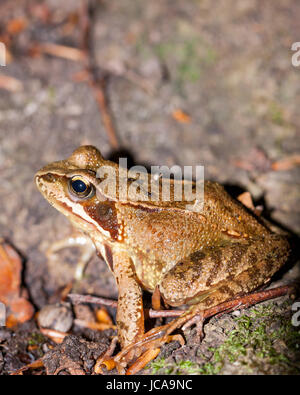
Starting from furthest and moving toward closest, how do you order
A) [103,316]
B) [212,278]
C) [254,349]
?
[103,316] → [212,278] → [254,349]

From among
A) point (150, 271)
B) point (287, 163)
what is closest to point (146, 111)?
point (287, 163)

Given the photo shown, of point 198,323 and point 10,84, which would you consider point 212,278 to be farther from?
point 10,84

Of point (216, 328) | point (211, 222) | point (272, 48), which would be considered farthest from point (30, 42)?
point (216, 328)

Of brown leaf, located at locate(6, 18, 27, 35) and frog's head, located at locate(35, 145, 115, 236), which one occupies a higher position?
brown leaf, located at locate(6, 18, 27, 35)

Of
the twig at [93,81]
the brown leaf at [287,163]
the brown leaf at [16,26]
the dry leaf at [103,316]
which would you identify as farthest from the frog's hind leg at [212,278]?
the brown leaf at [16,26]

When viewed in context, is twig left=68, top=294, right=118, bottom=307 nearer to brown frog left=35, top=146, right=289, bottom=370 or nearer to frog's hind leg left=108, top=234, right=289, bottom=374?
brown frog left=35, top=146, right=289, bottom=370

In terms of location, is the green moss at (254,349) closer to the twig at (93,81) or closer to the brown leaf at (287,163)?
the brown leaf at (287,163)

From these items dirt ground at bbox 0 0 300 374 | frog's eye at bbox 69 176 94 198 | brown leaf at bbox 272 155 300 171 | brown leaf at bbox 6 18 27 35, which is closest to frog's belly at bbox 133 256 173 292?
dirt ground at bbox 0 0 300 374
